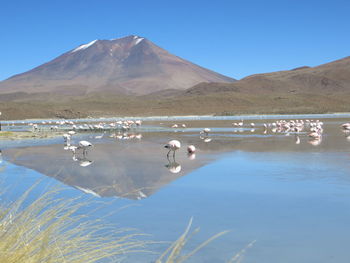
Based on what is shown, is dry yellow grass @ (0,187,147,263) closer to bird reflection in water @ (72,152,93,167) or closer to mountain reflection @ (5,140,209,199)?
mountain reflection @ (5,140,209,199)

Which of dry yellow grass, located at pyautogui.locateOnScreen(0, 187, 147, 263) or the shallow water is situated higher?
dry yellow grass, located at pyautogui.locateOnScreen(0, 187, 147, 263)

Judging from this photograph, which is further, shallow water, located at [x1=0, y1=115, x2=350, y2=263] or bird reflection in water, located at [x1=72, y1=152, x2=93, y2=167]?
bird reflection in water, located at [x1=72, y1=152, x2=93, y2=167]

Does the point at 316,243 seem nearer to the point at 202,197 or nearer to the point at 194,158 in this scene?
the point at 202,197

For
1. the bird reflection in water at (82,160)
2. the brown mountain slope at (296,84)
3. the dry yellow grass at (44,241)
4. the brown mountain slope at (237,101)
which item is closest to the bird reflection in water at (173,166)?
the bird reflection in water at (82,160)

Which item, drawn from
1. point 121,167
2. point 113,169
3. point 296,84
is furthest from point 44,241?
point 296,84

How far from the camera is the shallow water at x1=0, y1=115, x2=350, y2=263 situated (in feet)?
14.5

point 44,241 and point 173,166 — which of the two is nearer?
point 44,241

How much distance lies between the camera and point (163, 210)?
5.86 metres

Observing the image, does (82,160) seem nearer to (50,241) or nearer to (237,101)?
(50,241)

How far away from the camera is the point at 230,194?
6828mm

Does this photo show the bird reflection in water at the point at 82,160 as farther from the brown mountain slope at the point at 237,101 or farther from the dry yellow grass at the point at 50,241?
the brown mountain slope at the point at 237,101

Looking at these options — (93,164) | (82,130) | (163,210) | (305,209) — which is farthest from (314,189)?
(82,130)

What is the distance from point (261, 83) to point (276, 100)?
4774 cm

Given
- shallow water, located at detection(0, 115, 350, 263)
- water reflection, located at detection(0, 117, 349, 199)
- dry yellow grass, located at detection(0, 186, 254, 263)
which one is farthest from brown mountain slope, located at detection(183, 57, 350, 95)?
dry yellow grass, located at detection(0, 186, 254, 263)
